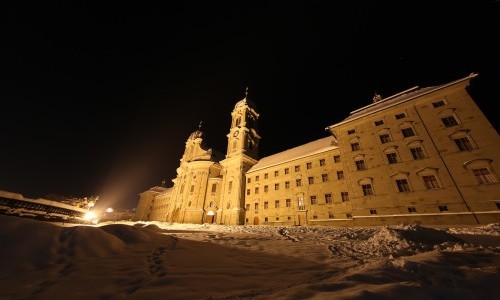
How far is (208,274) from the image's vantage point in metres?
3.63

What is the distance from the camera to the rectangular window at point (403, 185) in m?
18.6

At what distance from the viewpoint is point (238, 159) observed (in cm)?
4009

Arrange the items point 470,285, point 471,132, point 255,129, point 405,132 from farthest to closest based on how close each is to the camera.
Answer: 1. point 255,129
2. point 405,132
3. point 471,132
4. point 470,285

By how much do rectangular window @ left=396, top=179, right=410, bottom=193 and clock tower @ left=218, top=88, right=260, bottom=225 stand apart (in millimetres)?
24551

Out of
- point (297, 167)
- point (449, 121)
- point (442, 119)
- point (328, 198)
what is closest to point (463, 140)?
point (449, 121)

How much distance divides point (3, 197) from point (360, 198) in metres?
26.7

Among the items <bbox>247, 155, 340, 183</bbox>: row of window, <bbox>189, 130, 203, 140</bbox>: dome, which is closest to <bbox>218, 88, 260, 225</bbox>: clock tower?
<bbox>247, 155, 340, 183</bbox>: row of window

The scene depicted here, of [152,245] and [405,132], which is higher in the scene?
[405,132]

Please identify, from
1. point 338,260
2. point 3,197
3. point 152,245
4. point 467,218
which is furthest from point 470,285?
point 467,218

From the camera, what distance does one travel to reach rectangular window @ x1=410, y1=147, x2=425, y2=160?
18.9m

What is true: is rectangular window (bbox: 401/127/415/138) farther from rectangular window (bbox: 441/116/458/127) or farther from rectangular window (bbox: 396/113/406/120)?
rectangular window (bbox: 441/116/458/127)

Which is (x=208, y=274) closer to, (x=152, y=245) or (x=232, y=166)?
(x=152, y=245)

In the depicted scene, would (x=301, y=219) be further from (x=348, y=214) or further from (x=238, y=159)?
(x=238, y=159)

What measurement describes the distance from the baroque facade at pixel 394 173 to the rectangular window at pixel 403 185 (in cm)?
8
